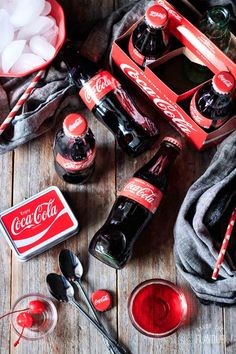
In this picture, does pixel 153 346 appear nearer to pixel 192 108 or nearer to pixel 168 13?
pixel 192 108

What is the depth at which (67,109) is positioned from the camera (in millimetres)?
1460

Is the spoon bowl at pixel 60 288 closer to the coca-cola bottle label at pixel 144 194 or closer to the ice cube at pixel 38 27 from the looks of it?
the coca-cola bottle label at pixel 144 194

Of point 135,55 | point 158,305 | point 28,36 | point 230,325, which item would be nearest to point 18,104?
point 28,36

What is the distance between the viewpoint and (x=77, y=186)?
1.43 metres

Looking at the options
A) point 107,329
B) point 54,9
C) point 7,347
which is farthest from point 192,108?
point 7,347

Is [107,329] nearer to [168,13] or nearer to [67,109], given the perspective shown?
[67,109]

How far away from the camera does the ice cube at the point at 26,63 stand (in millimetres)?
1404

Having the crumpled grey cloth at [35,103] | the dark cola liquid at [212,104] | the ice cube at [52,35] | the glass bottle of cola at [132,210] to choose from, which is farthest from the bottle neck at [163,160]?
the ice cube at [52,35]

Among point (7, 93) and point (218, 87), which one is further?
point (7, 93)

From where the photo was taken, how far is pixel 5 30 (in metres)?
1.41

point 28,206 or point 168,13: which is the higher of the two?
point 168,13

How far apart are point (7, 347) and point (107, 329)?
0.20m

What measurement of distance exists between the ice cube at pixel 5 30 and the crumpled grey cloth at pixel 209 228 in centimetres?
48

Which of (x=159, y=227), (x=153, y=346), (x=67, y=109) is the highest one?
(x=67, y=109)
